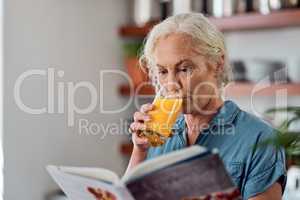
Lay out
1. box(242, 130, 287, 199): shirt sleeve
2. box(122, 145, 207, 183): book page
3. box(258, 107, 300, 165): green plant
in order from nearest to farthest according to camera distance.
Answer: box(258, 107, 300, 165): green plant → box(122, 145, 207, 183): book page → box(242, 130, 287, 199): shirt sleeve

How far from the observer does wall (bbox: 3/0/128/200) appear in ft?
9.57

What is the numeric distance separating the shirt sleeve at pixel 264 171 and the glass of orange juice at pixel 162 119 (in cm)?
22

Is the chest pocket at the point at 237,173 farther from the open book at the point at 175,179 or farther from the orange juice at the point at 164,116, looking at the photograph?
the open book at the point at 175,179

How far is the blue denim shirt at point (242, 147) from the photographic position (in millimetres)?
1419

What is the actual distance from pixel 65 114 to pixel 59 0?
0.62 meters

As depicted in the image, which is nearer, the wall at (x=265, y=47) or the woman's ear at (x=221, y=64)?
the woman's ear at (x=221, y=64)

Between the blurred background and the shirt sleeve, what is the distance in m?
1.26

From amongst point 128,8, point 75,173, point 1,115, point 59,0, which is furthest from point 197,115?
point 128,8

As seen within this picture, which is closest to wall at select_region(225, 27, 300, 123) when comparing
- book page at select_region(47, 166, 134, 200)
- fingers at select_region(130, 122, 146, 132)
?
fingers at select_region(130, 122, 146, 132)

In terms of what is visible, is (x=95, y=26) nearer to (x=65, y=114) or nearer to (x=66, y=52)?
(x=66, y=52)

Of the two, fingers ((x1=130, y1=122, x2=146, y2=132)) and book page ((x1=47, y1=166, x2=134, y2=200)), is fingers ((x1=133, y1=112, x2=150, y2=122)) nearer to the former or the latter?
fingers ((x1=130, y1=122, x2=146, y2=132))

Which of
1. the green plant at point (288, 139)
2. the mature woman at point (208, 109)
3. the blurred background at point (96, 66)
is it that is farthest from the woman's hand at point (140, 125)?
the blurred background at point (96, 66)

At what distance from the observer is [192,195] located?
109cm

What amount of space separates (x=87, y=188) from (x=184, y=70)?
1.48 feet
